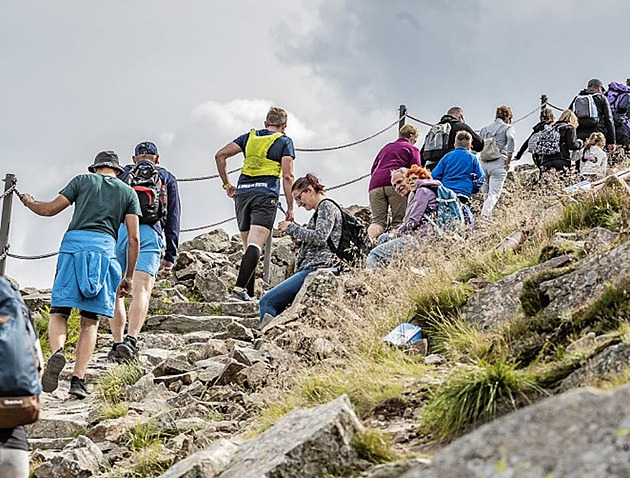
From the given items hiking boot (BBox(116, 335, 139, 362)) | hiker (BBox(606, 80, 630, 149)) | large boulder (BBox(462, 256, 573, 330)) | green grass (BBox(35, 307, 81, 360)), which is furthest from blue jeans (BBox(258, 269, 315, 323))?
hiker (BBox(606, 80, 630, 149))

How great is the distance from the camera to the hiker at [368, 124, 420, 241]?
11.4 metres

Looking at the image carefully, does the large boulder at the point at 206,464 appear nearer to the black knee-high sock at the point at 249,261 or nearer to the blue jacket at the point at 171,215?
the blue jacket at the point at 171,215

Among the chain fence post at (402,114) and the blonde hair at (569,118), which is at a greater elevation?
the chain fence post at (402,114)

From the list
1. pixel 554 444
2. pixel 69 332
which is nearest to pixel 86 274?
pixel 69 332

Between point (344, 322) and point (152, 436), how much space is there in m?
1.66

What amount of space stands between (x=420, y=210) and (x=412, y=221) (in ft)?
0.44

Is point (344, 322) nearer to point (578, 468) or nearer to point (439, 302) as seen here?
point (439, 302)

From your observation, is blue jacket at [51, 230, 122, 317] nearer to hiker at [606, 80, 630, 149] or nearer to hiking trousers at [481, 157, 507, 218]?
hiking trousers at [481, 157, 507, 218]

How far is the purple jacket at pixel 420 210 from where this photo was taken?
8930mm

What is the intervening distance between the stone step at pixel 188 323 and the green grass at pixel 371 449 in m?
6.00

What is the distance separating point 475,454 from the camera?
2.45 metres

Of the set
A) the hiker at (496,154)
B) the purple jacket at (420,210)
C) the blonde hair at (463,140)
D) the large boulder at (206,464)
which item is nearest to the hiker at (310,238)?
the purple jacket at (420,210)

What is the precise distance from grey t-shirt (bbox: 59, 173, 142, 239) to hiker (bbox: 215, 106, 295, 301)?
2.59m

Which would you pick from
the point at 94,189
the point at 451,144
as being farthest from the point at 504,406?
the point at 451,144
